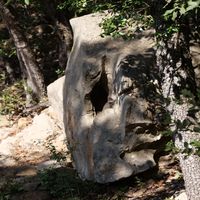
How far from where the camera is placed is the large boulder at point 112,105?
930 cm

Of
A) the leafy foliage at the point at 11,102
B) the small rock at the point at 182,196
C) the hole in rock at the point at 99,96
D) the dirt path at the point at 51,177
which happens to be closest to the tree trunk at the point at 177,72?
the small rock at the point at 182,196

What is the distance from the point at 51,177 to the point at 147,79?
142 inches

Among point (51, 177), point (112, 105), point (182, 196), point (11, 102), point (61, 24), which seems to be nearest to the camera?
point (182, 196)

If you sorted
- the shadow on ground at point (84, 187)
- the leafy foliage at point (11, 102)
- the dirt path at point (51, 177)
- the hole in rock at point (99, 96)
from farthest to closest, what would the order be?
the leafy foliage at point (11, 102) < the hole in rock at point (99, 96) < the dirt path at point (51, 177) < the shadow on ground at point (84, 187)

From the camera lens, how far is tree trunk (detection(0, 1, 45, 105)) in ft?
54.5

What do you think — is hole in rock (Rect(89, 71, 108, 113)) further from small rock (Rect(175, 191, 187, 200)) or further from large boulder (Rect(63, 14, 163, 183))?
small rock (Rect(175, 191, 187, 200))

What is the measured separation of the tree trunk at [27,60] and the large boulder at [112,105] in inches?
226

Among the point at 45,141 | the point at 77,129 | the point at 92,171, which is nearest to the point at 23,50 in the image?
the point at 45,141

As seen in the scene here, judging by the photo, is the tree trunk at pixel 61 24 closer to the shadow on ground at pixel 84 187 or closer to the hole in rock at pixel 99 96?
the shadow on ground at pixel 84 187

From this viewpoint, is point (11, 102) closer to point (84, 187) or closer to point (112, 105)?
point (84, 187)

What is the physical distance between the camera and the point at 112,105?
10.1 metres

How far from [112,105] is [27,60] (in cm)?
788

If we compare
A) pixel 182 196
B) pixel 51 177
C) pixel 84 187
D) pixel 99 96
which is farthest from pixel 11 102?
pixel 182 196

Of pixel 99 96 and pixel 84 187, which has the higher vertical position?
pixel 99 96
